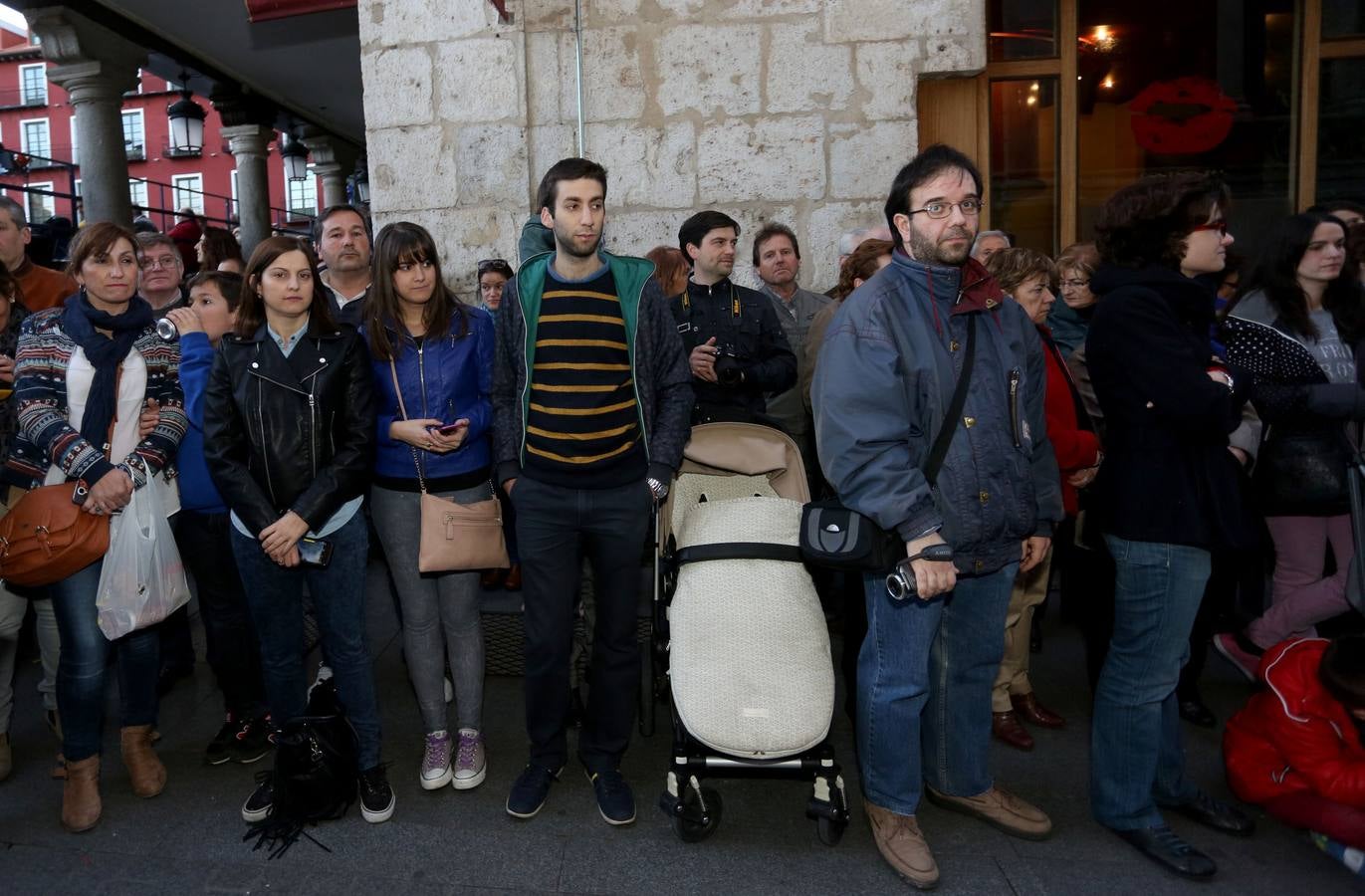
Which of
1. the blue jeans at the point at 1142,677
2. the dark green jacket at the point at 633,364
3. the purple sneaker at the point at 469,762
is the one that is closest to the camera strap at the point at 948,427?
the blue jeans at the point at 1142,677

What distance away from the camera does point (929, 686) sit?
3250 millimetres

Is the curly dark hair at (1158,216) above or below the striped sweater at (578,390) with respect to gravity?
above

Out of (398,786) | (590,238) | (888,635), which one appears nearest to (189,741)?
(398,786)

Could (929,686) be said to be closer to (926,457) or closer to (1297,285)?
(926,457)

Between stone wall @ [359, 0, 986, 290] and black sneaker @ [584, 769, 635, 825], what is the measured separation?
3.33 m

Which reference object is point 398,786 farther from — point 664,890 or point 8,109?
point 8,109

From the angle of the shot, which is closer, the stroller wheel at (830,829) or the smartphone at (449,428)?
Result: the stroller wheel at (830,829)

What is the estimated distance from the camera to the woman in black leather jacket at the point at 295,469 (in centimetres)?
340

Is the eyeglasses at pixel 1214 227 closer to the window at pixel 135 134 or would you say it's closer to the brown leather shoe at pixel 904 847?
the brown leather shoe at pixel 904 847

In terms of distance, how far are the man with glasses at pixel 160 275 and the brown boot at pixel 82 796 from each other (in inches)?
80.3

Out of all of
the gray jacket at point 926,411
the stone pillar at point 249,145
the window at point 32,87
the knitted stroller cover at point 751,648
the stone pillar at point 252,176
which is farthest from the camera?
the window at point 32,87

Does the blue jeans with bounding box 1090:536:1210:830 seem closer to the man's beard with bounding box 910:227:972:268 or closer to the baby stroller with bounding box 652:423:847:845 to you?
the baby stroller with bounding box 652:423:847:845

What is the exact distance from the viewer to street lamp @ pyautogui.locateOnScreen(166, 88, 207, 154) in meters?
12.8

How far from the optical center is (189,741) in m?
4.25
